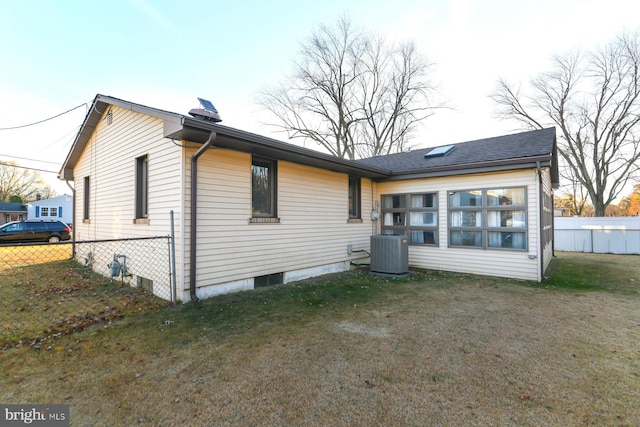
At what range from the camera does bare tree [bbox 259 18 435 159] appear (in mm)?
21141

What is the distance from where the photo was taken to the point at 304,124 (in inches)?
867

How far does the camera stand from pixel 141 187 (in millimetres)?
5977

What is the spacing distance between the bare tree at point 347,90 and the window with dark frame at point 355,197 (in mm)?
13686

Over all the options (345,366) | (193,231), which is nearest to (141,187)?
(193,231)

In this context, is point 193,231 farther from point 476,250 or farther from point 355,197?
point 476,250

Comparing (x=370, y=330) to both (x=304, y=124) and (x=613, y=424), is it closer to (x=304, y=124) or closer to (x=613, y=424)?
(x=613, y=424)

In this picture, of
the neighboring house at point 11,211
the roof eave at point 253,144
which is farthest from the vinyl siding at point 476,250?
the neighboring house at point 11,211

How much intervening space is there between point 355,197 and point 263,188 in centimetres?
342

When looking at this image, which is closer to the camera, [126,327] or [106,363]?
[106,363]

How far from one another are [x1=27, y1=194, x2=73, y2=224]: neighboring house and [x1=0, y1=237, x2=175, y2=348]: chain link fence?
28.1 meters

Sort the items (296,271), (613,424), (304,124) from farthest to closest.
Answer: (304,124) < (296,271) < (613,424)

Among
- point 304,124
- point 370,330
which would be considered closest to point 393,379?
point 370,330

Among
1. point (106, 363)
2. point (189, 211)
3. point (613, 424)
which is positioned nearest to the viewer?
point (613, 424)

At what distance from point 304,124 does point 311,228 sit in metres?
16.7
